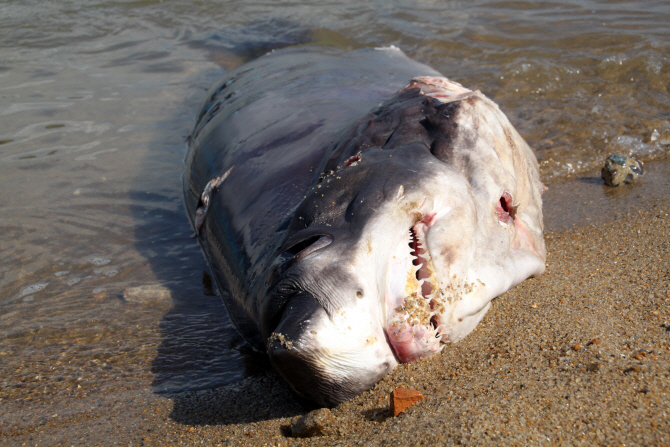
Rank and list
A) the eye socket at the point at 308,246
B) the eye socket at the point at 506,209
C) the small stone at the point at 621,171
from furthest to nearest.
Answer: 1. the small stone at the point at 621,171
2. the eye socket at the point at 506,209
3. the eye socket at the point at 308,246

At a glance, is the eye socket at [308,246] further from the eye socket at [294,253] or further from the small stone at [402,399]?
the small stone at [402,399]

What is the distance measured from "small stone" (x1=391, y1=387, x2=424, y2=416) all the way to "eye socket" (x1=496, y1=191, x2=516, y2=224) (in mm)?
714

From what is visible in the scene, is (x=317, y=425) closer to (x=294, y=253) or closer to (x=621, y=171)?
(x=294, y=253)

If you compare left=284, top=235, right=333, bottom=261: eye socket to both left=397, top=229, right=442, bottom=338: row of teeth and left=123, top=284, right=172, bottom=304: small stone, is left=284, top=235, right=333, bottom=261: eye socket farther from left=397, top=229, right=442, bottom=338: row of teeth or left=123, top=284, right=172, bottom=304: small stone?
left=123, top=284, right=172, bottom=304: small stone

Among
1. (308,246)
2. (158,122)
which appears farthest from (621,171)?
(158,122)

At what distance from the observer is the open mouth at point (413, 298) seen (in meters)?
1.77

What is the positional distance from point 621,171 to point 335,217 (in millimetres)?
2645

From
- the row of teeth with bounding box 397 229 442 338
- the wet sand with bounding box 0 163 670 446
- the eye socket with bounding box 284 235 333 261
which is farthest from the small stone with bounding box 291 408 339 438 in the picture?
the eye socket with bounding box 284 235 333 261

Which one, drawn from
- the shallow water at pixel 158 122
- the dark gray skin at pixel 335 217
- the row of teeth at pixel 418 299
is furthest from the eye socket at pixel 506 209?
the shallow water at pixel 158 122

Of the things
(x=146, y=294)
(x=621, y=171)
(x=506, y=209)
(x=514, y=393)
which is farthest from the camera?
(x=621, y=171)

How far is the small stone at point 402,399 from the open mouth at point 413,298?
104 mm

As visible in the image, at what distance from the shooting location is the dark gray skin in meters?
1.68

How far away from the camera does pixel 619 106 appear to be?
498 cm

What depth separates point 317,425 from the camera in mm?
1832
